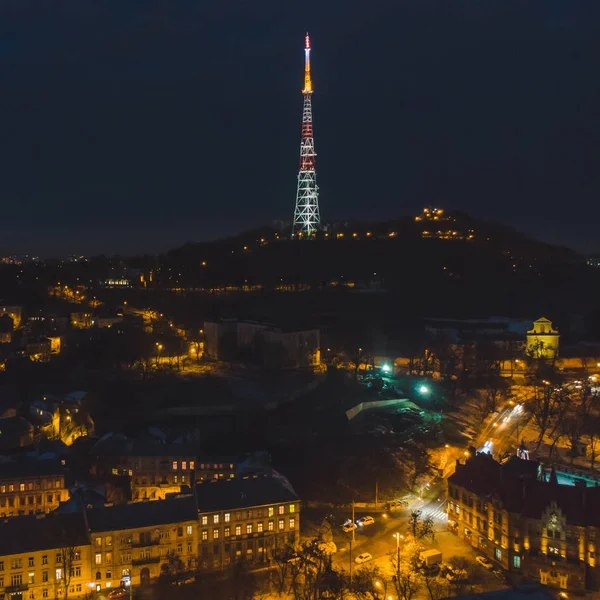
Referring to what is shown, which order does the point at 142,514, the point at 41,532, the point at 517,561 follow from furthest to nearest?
1. the point at 517,561
2. the point at 142,514
3. the point at 41,532

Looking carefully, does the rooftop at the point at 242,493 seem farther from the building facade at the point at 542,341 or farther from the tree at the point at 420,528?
the building facade at the point at 542,341

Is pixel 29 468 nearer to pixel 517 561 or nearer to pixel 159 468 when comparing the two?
pixel 159 468

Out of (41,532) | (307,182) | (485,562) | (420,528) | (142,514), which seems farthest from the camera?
(307,182)

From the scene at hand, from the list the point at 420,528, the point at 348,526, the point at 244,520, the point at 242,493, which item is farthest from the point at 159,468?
the point at 420,528

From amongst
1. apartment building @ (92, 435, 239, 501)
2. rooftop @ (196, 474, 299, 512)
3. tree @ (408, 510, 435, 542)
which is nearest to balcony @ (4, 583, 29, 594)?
rooftop @ (196, 474, 299, 512)

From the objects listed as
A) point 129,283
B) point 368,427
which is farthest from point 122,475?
point 129,283

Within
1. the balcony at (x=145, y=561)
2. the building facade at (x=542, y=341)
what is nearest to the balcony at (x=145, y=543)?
the balcony at (x=145, y=561)

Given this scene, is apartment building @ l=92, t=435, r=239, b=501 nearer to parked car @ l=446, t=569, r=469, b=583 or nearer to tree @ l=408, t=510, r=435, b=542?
tree @ l=408, t=510, r=435, b=542

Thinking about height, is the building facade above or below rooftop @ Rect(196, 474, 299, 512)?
above
